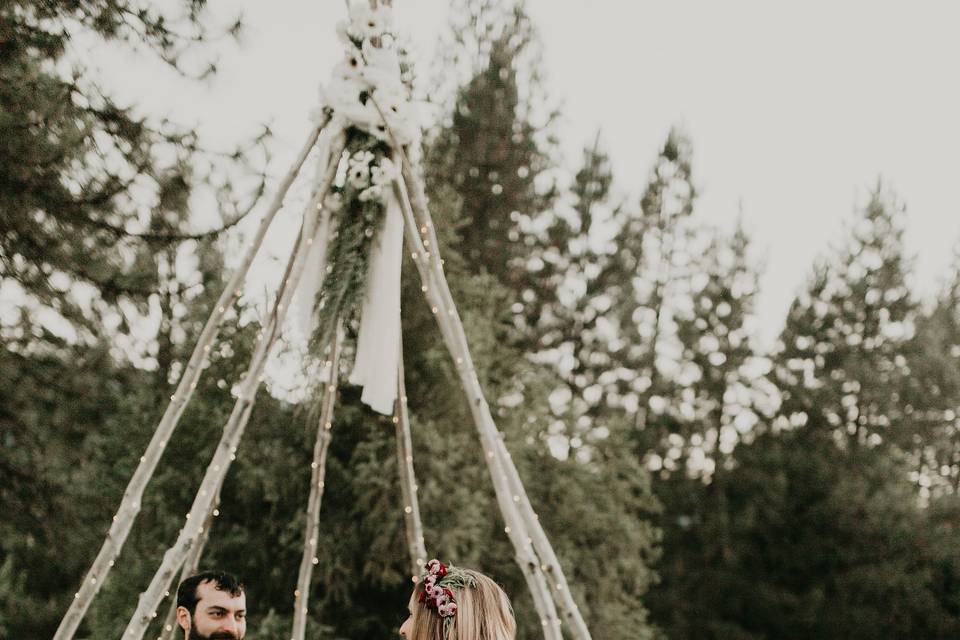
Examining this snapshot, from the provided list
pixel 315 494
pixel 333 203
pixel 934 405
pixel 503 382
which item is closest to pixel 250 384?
pixel 333 203

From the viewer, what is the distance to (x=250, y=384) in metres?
4.55

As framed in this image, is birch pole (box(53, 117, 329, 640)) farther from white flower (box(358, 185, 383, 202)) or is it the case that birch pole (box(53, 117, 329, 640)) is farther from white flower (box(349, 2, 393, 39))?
Result: white flower (box(349, 2, 393, 39))

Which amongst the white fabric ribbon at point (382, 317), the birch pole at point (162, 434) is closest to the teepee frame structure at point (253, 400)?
the birch pole at point (162, 434)

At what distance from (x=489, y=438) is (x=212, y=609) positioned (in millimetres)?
1746

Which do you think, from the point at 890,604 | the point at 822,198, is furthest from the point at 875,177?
the point at 890,604

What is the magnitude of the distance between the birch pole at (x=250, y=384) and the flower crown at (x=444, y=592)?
2435mm

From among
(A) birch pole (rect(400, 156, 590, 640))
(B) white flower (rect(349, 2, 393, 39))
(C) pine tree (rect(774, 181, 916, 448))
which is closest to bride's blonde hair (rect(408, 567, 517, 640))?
(A) birch pole (rect(400, 156, 590, 640))

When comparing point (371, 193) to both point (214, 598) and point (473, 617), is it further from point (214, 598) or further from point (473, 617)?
point (473, 617)

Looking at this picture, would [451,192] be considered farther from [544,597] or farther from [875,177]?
[875,177]

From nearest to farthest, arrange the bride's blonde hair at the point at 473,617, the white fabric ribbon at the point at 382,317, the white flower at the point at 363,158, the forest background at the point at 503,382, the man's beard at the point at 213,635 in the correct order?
the bride's blonde hair at the point at 473,617 → the man's beard at the point at 213,635 → the white flower at the point at 363,158 → the white fabric ribbon at the point at 382,317 → the forest background at the point at 503,382

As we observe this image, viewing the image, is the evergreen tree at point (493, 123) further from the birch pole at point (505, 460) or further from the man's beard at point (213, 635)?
the man's beard at point (213, 635)

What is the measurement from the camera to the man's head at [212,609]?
9.78ft

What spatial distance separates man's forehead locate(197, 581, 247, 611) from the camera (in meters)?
2.98

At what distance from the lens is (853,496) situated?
16.2 meters
